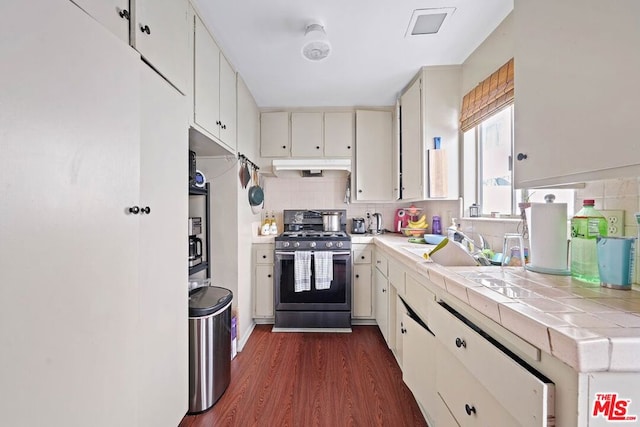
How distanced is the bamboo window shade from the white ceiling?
0.33m

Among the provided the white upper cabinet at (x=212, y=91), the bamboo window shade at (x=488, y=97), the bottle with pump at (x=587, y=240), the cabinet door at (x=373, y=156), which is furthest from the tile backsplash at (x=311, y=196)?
the bottle with pump at (x=587, y=240)

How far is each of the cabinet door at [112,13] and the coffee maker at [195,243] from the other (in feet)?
3.95

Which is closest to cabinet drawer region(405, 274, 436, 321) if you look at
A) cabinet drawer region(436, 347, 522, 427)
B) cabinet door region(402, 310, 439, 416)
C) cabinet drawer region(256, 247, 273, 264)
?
cabinet door region(402, 310, 439, 416)

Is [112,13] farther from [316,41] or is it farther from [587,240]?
[587,240]

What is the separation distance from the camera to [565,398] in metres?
0.54

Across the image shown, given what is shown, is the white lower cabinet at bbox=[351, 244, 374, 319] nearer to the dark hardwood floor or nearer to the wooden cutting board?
the dark hardwood floor

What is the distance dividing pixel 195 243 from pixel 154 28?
1.40 metres

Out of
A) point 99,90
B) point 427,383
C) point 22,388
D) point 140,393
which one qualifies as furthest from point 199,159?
point 427,383

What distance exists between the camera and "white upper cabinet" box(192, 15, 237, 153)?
1470 millimetres

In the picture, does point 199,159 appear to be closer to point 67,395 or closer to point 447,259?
point 67,395

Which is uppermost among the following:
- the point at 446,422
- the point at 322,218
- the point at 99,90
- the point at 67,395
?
the point at 99,90

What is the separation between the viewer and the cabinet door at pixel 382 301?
2.17 meters

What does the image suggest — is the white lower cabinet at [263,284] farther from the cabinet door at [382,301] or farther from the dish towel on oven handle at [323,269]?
the cabinet door at [382,301]

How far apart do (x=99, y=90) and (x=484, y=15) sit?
6.73 feet
